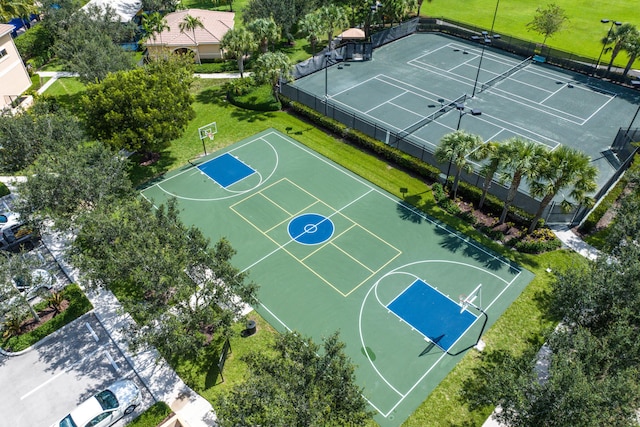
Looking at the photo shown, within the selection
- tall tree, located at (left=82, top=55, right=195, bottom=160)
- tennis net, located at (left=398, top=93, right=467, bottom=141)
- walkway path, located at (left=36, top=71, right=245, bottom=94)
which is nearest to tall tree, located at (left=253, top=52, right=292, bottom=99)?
walkway path, located at (left=36, top=71, right=245, bottom=94)

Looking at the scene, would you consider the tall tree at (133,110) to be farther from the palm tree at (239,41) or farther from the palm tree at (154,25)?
the palm tree at (154,25)

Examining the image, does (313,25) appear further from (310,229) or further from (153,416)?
(153,416)

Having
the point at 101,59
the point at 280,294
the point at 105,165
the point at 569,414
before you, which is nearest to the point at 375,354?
the point at 280,294

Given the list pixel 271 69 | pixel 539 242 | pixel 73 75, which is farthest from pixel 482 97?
pixel 73 75

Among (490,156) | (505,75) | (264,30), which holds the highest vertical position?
(264,30)

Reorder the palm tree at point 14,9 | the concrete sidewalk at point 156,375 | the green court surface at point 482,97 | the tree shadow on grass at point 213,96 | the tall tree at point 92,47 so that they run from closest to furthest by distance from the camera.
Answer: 1. the concrete sidewalk at point 156,375
2. the tall tree at point 92,47
3. the green court surface at point 482,97
4. the tree shadow on grass at point 213,96
5. the palm tree at point 14,9

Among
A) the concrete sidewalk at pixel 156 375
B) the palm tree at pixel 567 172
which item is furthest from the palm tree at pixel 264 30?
the palm tree at pixel 567 172
